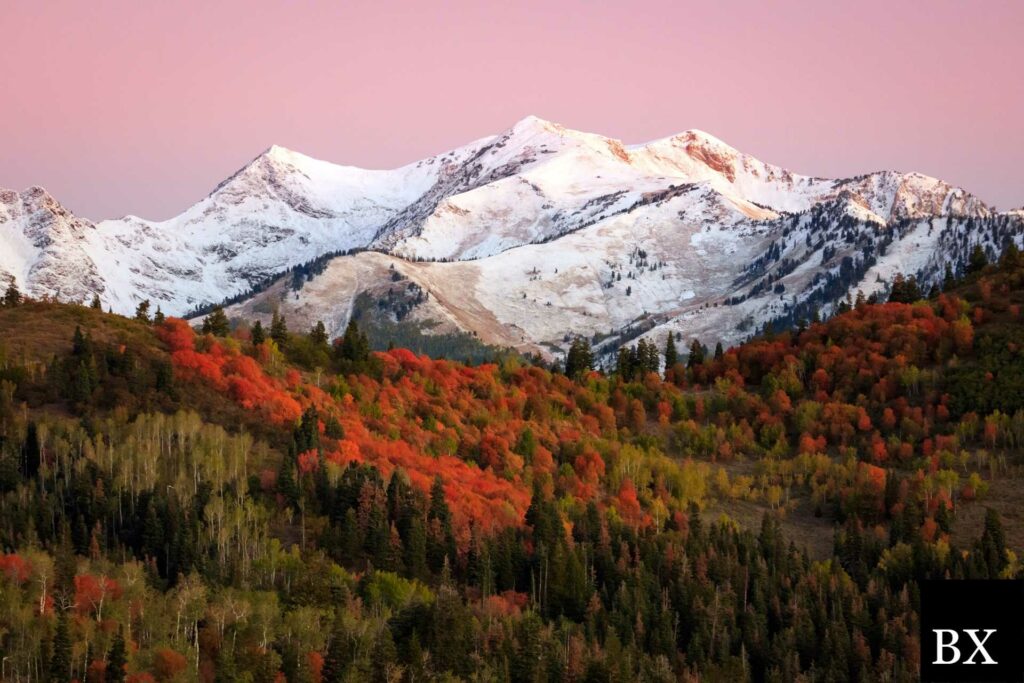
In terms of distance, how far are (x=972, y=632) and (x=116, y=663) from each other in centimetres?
8416

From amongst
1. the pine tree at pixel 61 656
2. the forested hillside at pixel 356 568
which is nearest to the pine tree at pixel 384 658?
the forested hillside at pixel 356 568

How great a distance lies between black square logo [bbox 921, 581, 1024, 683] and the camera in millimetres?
120875

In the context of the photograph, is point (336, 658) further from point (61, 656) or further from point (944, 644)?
point (944, 644)

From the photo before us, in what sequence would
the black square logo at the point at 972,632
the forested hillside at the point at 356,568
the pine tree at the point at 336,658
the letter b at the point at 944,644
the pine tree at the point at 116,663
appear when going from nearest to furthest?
the letter b at the point at 944,644
the black square logo at the point at 972,632
the pine tree at the point at 116,663
the pine tree at the point at 336,658
the forested hillside at the point at 356,568

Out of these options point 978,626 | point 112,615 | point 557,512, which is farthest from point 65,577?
point 978,626

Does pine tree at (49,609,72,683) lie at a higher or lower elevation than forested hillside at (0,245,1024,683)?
lower

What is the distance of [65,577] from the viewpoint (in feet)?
461

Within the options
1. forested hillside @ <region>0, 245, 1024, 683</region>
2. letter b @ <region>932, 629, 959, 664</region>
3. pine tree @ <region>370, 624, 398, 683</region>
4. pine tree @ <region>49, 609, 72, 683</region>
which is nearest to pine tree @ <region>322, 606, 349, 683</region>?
forested hillside @ <region>0, 245, 1024, 683</region>

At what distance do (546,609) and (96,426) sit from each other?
228 feet

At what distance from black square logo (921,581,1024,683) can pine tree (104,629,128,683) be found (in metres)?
79.0

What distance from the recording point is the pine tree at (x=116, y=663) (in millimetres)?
124562

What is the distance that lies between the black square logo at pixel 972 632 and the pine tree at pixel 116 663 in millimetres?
79010

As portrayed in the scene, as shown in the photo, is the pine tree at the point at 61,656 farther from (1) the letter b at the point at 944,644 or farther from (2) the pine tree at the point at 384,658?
(1) the letter b at the point at 944,644

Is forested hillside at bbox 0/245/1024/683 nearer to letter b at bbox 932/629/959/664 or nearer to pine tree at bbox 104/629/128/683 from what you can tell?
pine tree at bbox 104/629/128/683
